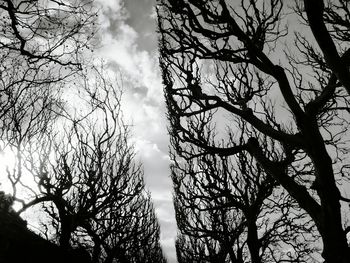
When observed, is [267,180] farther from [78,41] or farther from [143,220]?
[143,220]

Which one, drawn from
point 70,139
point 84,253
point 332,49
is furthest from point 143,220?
point 332,49

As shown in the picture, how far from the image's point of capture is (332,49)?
2.98 meters

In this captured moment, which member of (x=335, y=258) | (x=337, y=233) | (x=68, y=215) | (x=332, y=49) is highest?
(x=332, y=49)

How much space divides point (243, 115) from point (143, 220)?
1730 cm

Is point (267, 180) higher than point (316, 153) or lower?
higher

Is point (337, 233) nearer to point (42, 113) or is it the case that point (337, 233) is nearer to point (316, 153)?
point (316, 153)

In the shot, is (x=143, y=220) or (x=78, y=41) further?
(x=143, y=220)

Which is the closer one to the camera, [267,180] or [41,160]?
[267,180]

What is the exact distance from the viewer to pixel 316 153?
350 centimetres

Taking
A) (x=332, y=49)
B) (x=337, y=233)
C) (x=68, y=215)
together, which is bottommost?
(x=337, y=233)

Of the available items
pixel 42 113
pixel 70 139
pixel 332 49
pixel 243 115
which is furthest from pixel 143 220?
pixel 332 49

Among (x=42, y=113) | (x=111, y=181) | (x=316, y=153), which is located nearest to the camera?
(x=316, y=153)

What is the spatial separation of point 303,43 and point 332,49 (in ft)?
18.5

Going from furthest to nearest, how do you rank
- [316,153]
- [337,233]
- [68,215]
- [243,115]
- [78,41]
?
[68,215] → [78,41] → [243,115] → [316,153] → [337,233]
